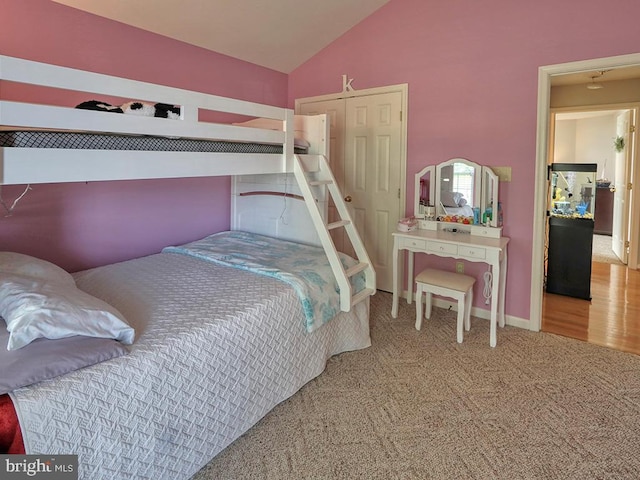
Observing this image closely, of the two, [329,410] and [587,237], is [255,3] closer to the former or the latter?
[329,410]

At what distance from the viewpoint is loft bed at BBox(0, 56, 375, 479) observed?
50.8 inches

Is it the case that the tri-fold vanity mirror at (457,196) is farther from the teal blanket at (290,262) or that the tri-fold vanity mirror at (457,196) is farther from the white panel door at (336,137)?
the teal blanket at (290,262)

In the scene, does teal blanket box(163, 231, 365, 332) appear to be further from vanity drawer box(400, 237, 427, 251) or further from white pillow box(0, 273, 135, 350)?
white pillow box(0, 273, 135, 350)

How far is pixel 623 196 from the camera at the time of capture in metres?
5.06

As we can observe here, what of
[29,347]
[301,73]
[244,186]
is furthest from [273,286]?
[301,73]

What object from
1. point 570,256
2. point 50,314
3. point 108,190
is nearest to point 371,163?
point 570,256

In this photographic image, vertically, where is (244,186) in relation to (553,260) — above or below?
above

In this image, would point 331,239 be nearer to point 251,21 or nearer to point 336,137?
point 336,137

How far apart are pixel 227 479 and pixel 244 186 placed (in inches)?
93.9

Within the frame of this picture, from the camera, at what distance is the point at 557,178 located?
12.8 feet

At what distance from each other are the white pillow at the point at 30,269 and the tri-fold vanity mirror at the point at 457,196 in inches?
104

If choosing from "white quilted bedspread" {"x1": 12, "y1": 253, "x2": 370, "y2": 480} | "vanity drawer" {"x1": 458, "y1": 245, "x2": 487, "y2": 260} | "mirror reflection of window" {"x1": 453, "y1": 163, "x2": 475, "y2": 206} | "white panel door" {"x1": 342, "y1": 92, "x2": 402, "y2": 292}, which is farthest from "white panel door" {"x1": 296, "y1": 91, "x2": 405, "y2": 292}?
"white quilted bedspread" {"x1": 12, "y1": 253, "x2": 370, "y2": 480}

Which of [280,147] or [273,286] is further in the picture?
[280,147]

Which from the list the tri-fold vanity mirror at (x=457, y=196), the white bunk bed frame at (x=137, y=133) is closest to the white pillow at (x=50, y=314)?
the white bunk bed frame at (x=137, y=133)
